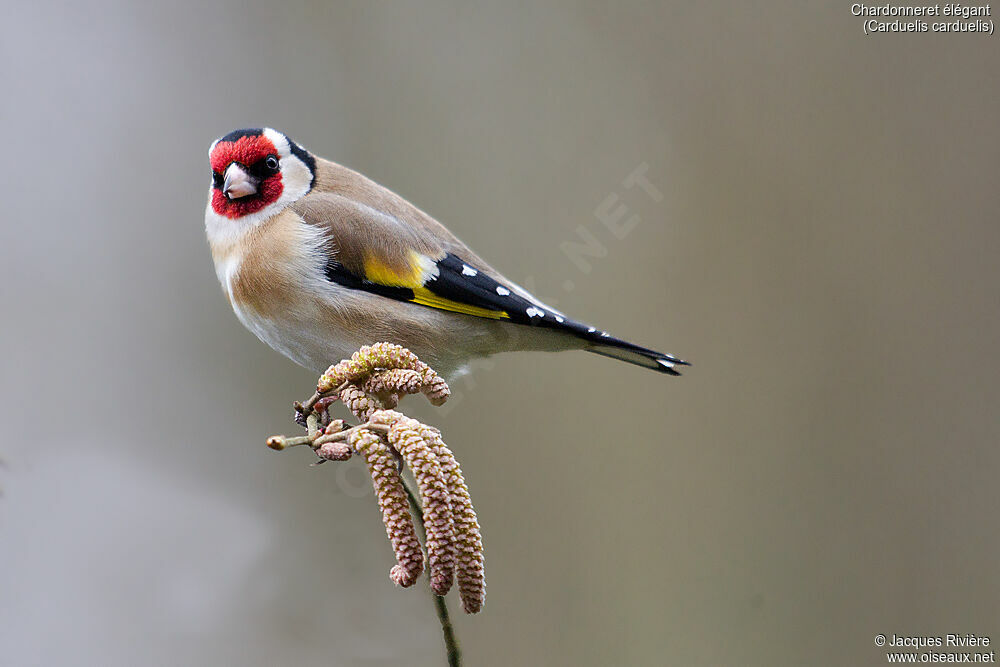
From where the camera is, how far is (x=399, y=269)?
266cm

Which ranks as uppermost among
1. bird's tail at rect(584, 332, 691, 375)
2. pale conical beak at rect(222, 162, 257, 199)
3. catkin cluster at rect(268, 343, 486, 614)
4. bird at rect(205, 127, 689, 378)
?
pale conical beak at rect(222, 162, 257, 199)

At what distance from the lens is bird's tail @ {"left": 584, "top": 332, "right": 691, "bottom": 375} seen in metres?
2.54

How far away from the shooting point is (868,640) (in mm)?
3865

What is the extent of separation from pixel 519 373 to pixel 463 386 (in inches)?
22.7

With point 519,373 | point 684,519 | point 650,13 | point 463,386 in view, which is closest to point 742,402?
point 684,519

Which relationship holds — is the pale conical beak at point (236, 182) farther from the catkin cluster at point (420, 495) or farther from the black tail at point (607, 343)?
the catkin cluster at point (420, 495)

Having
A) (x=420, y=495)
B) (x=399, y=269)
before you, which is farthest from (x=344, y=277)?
(x=420, y=495)

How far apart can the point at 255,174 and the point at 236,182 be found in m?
0.07

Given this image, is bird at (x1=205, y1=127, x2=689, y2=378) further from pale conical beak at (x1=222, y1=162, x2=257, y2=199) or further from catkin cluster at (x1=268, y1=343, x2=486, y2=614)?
catkin cluster at (x1=268, y1=343, x2=486, y2=614)

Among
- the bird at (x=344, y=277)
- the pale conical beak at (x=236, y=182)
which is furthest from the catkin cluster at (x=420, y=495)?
the pale conical beak at (x=236, y=182)

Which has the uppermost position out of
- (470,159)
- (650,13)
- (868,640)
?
(650,13)

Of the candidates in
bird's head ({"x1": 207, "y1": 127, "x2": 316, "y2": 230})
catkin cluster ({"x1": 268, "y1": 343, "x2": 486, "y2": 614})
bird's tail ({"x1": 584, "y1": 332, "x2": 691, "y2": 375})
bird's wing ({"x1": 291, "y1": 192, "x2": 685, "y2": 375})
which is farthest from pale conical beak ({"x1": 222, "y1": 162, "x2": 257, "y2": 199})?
catkin cluster ({"x1": 268, "y1": 343, "x2": 486, "y2": 614})

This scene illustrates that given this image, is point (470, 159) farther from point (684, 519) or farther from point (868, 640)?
point (868, 640)

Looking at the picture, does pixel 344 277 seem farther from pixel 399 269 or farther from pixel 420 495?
pixel 420 495
